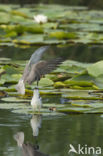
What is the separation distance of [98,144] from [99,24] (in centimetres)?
803

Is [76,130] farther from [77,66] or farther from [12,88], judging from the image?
[77,66]

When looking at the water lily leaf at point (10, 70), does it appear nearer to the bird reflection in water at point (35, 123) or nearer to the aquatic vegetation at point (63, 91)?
the aquatic vegetation at point (63, 91)

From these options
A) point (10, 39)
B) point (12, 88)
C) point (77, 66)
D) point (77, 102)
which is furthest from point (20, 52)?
point (77, 102)

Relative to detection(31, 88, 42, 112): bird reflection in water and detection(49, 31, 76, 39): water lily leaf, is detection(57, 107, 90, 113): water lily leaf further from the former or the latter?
detection(49, 31, 76, 39): water lily leaf

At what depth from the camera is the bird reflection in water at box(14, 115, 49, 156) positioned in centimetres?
318

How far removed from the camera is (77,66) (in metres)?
5.89

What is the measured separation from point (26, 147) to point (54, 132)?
40 cm

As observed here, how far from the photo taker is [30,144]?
3379 millimetres

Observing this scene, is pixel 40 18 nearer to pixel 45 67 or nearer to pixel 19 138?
pixel 45 67

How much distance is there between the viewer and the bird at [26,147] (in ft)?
10.4

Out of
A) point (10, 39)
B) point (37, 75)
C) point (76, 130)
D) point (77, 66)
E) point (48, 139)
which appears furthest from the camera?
point (10, 39)

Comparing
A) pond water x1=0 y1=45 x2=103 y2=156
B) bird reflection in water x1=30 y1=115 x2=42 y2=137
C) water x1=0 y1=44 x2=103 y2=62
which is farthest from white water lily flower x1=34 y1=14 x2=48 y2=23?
bird reflection in water x1=30 y1=115 x2=42 y2=137

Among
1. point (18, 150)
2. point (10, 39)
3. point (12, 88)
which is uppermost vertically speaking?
point (10, 39)

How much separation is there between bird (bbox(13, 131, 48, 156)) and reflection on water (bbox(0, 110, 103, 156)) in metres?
0.03
